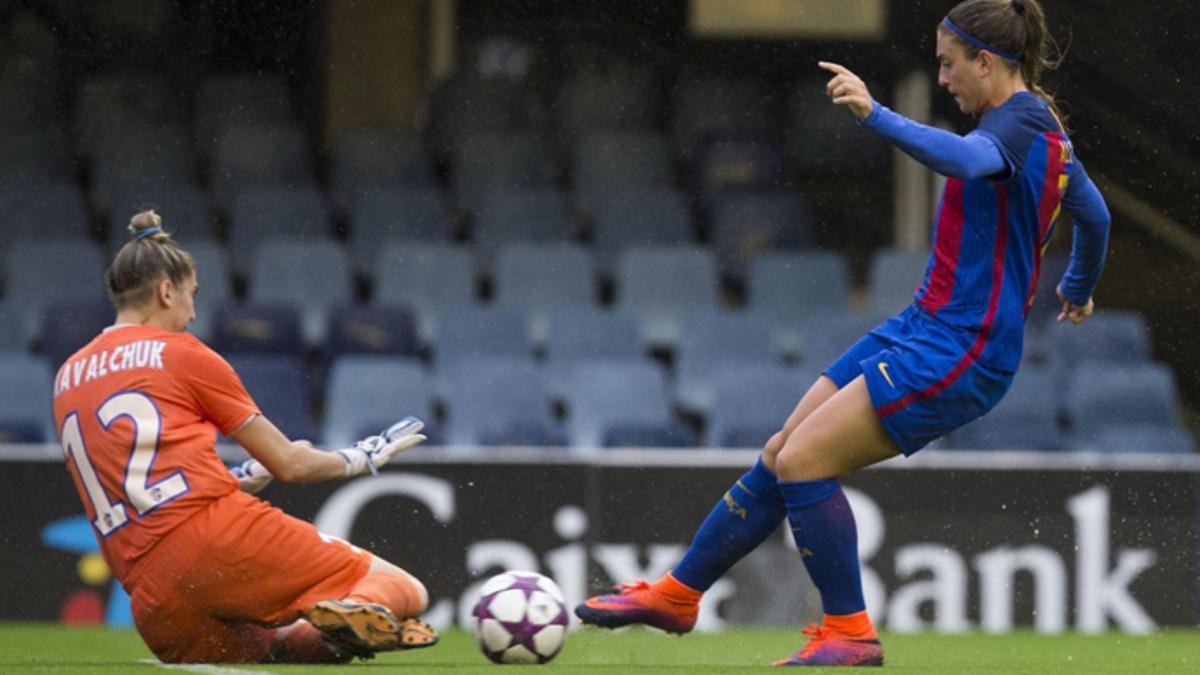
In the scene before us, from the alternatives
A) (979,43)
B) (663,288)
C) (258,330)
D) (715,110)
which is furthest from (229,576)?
(715,110)

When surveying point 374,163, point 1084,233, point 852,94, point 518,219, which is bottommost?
point 1084,233

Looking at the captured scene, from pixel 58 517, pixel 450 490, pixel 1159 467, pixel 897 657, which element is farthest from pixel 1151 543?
pixel 58 517

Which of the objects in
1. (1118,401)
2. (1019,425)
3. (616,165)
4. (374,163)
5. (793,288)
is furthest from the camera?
(616,165)

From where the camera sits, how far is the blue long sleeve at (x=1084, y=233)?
15.9 feet

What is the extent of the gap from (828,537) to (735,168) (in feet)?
18.2

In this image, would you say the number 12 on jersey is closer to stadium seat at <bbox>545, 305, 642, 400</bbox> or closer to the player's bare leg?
the player's bare leg

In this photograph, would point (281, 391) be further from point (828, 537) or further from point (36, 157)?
point (828, 537)

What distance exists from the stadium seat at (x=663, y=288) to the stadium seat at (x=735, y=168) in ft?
2.31

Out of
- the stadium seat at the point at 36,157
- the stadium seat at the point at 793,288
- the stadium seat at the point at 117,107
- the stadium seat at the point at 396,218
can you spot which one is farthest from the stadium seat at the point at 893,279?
the stadium seat at the point at 36,157

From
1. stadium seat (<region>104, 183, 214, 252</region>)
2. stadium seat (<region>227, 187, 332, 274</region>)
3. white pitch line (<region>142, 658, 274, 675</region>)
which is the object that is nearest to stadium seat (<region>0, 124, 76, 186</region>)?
stadium seat (<region>104, 183, 214, 252</region>)

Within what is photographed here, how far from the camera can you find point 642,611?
4.99 meters

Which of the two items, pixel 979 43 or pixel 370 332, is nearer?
pixel 979 43

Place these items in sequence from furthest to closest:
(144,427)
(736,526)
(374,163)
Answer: (374,163) < (736,526) < (144,427)

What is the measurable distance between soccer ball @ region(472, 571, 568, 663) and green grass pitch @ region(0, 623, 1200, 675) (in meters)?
0.07
